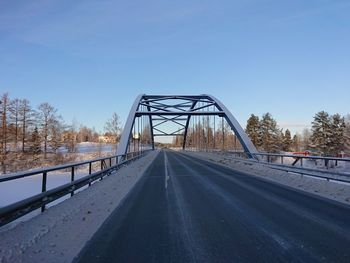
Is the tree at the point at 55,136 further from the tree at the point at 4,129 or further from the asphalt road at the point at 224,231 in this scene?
the asphalt road at the point at 224,231

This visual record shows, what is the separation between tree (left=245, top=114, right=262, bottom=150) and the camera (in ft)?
309

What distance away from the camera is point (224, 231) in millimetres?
6082

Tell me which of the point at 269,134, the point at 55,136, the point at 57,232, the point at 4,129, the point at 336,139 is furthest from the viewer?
the point at 269,134

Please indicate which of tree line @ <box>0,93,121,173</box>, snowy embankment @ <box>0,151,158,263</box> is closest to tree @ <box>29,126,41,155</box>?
tree line @ <box>0,93,121,173</box>

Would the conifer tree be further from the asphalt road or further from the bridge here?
the asphalt road

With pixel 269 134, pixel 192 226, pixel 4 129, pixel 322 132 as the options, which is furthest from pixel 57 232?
pixel 269 134

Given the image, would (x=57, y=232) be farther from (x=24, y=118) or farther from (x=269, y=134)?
(x=269, y=134)

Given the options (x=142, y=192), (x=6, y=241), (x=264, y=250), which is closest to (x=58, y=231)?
(x=6, y=241)

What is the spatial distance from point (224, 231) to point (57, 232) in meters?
3.09

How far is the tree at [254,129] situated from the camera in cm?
9406

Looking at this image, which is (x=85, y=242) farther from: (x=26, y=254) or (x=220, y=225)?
(x=220, y=225)

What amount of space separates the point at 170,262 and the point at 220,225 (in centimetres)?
236

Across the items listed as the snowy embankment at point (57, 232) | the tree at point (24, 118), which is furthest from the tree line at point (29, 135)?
the snowy embankment at point (57, 232)

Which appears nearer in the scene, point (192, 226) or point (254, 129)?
point (192, 226)
